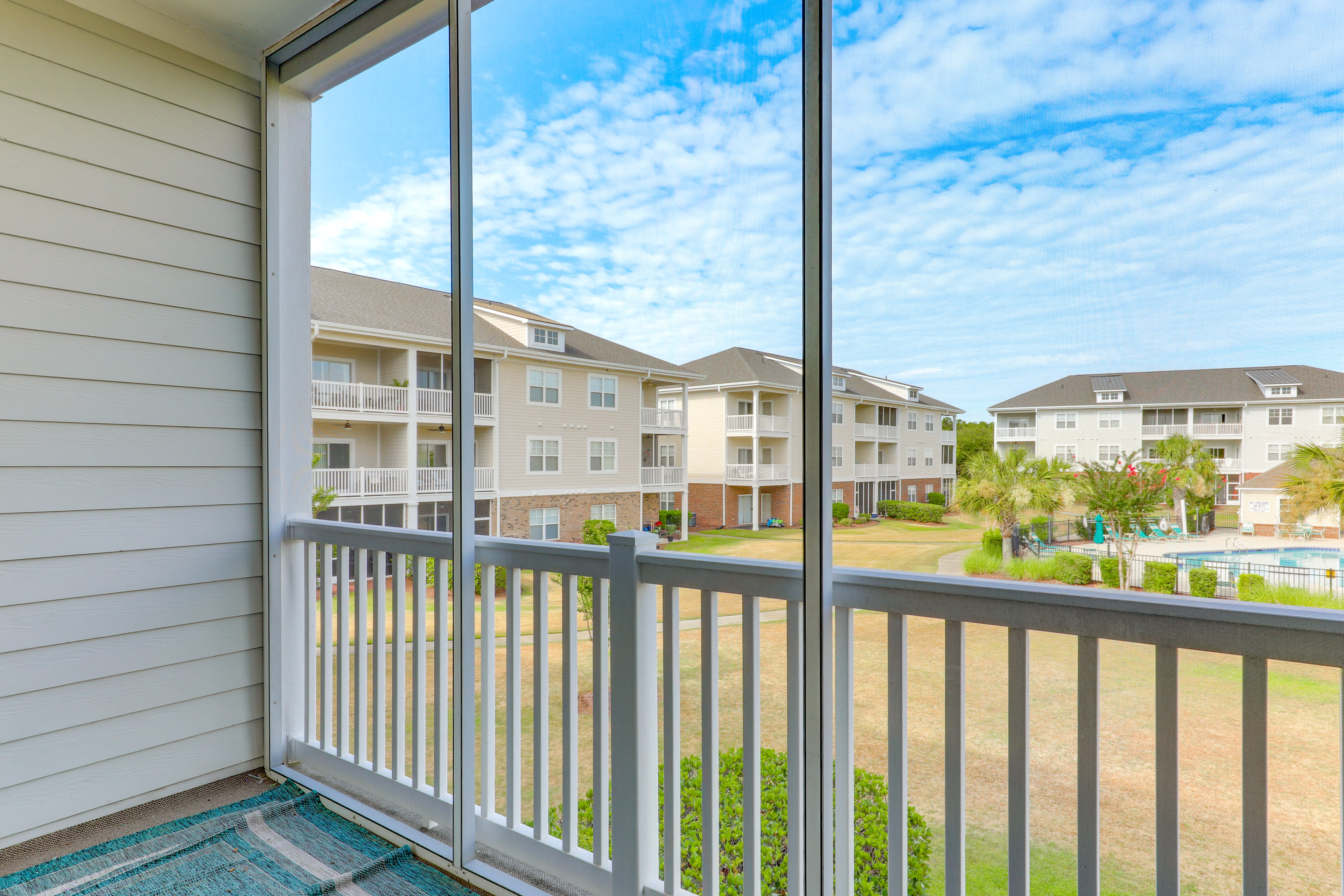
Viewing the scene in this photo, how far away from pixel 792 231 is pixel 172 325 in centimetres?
218

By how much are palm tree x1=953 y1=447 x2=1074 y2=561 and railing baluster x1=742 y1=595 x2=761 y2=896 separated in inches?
20.9

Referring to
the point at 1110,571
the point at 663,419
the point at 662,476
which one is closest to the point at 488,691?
the point at 662,476

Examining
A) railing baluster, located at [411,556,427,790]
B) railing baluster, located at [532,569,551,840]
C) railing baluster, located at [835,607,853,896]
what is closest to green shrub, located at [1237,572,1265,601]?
railing baluster, located at [835,607,853,896]

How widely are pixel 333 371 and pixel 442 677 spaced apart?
47.0 inches

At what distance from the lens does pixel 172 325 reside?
93.4 inches

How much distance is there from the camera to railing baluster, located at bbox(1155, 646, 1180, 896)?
110 cm

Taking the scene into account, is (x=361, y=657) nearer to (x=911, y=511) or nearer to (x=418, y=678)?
(x=418, y=678)

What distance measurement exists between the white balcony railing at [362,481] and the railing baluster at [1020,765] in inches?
74.8

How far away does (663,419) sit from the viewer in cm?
170

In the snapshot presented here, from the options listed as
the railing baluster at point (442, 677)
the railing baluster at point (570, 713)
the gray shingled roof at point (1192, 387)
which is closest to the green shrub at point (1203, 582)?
the gray shingled roof at point (1192, 387)

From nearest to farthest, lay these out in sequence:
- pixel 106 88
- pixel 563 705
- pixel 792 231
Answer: pixel 792 231, pixel 563 705, pixel 106 88

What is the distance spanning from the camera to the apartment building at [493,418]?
1752 mm

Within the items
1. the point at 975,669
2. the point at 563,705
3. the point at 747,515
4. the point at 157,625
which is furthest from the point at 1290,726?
the point at 157,625

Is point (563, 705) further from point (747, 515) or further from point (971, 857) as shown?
point (971, 857)
